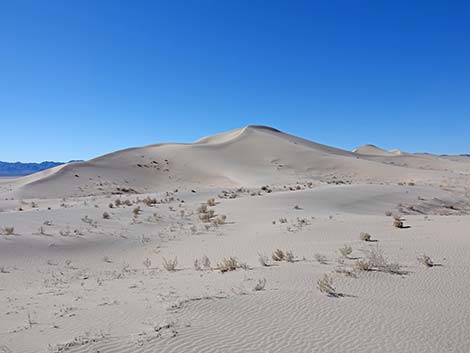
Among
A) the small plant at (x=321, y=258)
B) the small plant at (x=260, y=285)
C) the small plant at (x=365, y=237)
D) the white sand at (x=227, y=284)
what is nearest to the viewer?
the white sand at (x=227, y=284)

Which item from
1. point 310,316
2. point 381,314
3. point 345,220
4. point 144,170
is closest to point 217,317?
point 310,316

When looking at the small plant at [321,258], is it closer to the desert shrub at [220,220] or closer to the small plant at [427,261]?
the small plant at [427,261]

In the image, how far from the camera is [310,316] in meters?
5.30

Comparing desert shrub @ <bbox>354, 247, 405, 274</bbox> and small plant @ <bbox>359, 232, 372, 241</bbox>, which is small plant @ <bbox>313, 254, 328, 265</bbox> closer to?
desert shrub @ <bbox>354, 247, 405, 274</bbox>

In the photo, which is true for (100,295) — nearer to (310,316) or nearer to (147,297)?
(147,297)

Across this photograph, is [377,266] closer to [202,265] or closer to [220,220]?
[202,265]

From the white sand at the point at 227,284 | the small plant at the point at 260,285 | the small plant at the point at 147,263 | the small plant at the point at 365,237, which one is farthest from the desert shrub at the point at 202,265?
the small plant at the point at 365,237

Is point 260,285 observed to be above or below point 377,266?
below

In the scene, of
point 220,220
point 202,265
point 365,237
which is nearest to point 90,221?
point 220,220

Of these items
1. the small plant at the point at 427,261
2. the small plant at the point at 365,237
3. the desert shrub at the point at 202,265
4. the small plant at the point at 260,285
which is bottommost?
the desert shrub at the point at 202,265

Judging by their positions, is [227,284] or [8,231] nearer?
[227,284]

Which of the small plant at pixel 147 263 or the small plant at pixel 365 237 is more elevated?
the small plant at pixel 365 237

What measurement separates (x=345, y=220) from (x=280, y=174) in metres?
37.6

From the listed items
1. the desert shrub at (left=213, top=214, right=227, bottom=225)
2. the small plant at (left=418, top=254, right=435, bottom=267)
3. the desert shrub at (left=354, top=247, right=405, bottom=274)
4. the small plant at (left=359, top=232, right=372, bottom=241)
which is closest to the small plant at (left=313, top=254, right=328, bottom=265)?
the desert shrub at (left=354, top=247, right=405, bottom=274)
